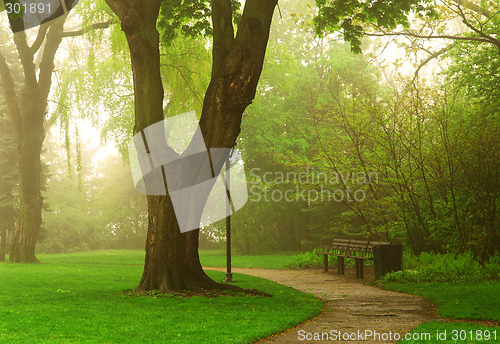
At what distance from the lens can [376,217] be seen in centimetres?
1795

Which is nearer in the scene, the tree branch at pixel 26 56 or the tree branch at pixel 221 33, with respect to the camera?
the tree branch at pixel 221 33

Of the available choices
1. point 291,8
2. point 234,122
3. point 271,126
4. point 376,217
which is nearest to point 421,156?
point 376,217

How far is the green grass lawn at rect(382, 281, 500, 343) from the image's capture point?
661 centimetres

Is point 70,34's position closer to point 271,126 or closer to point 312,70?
point 271,126

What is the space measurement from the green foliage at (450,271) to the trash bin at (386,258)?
29 cm

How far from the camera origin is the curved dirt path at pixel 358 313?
6851mm

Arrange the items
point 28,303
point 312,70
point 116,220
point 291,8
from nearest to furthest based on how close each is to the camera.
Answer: point 28,303
point 312,70
point 291,8
point 116,220

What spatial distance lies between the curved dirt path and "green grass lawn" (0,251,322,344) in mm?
312

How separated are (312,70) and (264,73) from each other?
3494 millimetres

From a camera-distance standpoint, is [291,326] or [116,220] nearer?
[291,326]

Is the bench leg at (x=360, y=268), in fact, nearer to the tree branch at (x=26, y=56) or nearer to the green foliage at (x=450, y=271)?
the green foliage at (x=450, y=271)

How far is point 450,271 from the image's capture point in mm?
12883

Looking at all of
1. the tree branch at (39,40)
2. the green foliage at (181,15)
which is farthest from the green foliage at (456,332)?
the tree branch at (39,40)

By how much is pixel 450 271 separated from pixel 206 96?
7426mm
